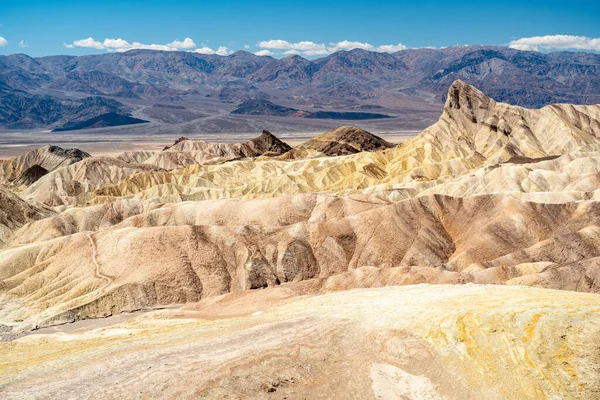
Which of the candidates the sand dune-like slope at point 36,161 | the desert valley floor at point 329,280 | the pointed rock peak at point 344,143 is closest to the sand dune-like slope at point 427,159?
the desert valley floor at point 329,280

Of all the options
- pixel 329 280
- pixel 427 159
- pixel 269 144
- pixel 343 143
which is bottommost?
pixel 329 280

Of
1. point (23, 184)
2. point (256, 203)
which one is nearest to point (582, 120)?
point (256, 203)

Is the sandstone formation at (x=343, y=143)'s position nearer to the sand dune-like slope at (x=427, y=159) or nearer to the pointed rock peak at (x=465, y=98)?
the sand dune-like slope at (x=427, y=159)

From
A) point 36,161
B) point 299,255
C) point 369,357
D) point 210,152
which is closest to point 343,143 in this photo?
point 210,152

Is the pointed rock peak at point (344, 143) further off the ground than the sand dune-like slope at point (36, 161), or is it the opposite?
the pointed rock peak at point (344, 143)

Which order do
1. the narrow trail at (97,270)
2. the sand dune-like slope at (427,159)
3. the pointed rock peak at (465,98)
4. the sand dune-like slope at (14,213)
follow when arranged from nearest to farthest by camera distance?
the narrow trail at (97,270)
the sand dune-like slope at (14,213)
the sand dune-like slope at (427,159)
the pointed rock peak at (465,98)

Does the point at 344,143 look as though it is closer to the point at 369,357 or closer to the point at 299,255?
the point at 299,255
